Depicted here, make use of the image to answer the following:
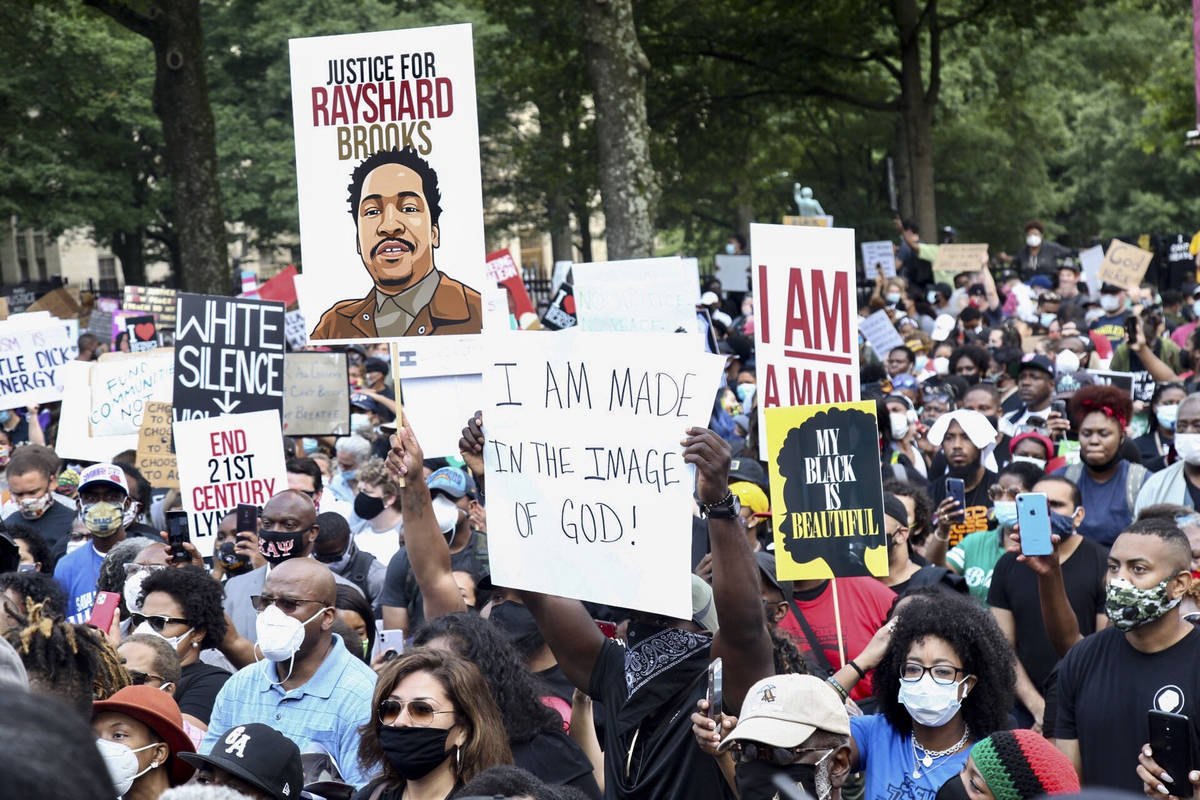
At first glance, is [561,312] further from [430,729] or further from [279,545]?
[430,729]

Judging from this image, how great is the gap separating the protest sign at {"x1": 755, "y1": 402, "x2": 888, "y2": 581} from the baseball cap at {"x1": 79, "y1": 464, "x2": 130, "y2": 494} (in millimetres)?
3907

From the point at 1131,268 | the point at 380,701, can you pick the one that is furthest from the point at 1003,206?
the point at 380,701

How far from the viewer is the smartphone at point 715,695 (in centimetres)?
411

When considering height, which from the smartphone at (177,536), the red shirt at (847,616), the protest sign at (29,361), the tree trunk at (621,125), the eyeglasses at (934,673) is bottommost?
the red shirt at (847,616)

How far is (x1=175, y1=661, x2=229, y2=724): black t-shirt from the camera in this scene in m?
5.50

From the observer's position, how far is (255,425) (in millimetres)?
8367

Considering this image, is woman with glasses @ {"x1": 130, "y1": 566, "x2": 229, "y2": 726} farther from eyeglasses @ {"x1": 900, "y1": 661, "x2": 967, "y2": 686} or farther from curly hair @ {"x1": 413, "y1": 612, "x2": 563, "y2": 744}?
eyeglasses @ {"x1": 900, "y1": 661, "x2": 967, "y2": 686}

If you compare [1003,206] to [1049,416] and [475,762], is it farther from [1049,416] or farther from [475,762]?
[475,762]

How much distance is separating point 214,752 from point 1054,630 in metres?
3.08

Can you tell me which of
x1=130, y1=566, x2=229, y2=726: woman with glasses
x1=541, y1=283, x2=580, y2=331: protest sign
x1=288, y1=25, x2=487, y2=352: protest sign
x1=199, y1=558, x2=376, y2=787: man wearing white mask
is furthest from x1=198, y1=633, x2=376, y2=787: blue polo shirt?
x1=541, y1=283, x2=580, y2=331: protest sign

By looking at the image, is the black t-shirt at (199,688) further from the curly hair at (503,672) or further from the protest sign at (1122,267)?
the protest sign at (1122,267)

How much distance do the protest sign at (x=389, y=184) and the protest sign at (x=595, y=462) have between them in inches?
40.0

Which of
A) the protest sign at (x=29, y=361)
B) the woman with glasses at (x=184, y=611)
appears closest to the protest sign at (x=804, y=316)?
the woman with glasses at (x=184, y=611)

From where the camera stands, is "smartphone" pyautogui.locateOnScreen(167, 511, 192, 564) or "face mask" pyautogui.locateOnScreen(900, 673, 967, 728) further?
"smartphone" pyautogui.locateOnScreen(167, 511, 192, 564)
